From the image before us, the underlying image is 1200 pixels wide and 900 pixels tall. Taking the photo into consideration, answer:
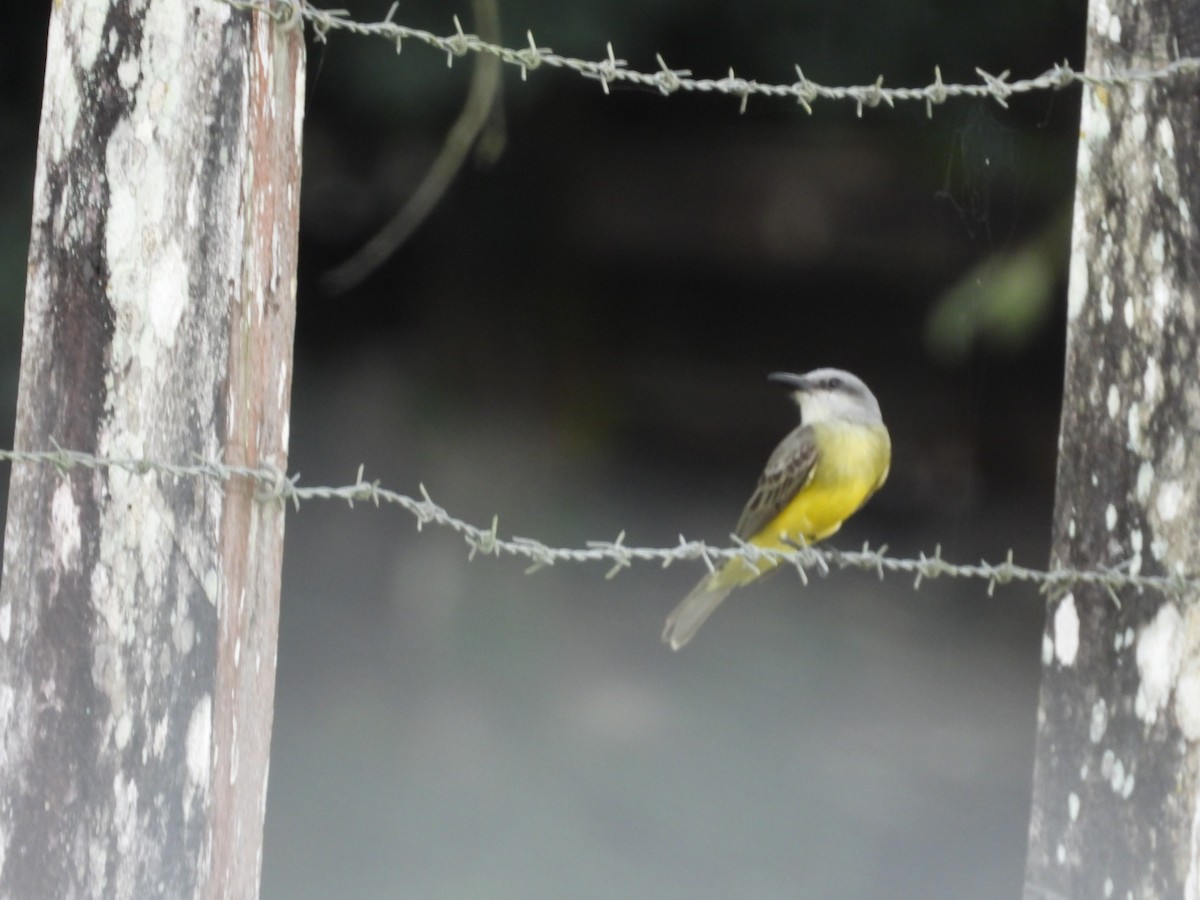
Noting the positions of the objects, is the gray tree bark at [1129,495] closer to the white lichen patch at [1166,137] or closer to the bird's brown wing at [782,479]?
the white lichen patch at [1166,137]

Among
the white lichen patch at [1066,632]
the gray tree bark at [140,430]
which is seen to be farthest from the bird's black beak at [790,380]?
the gray tree bark at [140,430]

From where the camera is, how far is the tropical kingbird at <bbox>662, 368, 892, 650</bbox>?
346 cm

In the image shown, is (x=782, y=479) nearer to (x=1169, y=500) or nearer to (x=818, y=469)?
(x=818, y=469)

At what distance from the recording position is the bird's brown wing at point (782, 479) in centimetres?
345

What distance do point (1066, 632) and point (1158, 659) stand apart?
137mm

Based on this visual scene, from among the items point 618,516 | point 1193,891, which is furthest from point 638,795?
point 1193,891

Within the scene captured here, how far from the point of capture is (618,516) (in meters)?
4.31

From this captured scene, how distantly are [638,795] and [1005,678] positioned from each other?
1.10 meters

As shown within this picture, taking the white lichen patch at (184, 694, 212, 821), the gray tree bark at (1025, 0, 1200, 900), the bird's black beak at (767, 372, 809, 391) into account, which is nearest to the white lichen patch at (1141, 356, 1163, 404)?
the gray tree bark at (1025, 0, 1200, 900)

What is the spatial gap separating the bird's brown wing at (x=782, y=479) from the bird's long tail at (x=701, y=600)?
0.10 metres

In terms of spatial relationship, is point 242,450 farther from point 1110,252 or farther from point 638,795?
point 638,795

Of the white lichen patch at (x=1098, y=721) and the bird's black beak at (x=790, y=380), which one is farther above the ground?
the bird's black beak at (x=790, y=380)

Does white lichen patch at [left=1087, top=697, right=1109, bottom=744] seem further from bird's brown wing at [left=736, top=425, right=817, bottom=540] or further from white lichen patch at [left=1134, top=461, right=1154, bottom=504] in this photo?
bird's brown wing at [left=736, top=425, right=817, bottom=540]

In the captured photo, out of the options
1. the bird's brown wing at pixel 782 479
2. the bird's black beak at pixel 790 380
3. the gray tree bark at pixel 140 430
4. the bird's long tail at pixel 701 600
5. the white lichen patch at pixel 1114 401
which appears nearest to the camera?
the gray tree bark at pixel 140 430
